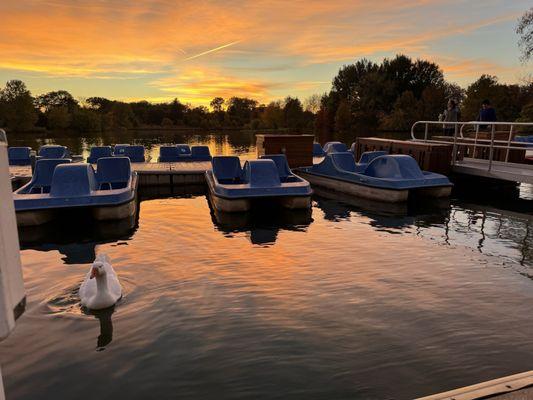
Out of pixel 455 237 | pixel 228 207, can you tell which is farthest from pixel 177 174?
pixel 455 237

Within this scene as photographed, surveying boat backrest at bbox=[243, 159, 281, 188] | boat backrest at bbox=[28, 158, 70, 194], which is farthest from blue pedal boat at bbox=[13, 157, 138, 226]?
boat backrest at bbox=[243, 159, 281, 188]

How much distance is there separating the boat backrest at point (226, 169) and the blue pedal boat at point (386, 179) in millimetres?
4031

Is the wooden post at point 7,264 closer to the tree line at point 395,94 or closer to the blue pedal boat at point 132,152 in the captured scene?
the blue pedal boat at point 132,152

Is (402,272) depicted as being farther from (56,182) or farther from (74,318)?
(56,182)

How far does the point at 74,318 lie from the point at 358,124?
82818 millimetres

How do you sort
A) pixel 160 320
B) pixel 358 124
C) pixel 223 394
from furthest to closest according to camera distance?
pixel 358 124 → pixel 160 320 → pixel 223 394

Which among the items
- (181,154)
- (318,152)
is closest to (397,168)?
(318,152)

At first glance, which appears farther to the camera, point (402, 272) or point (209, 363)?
point (402, 272)

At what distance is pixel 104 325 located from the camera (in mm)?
5875

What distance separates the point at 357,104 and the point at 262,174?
253ft

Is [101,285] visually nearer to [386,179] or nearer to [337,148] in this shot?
[386,179]

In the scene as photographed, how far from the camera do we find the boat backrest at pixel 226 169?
15.7 metres

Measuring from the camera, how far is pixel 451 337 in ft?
18.1

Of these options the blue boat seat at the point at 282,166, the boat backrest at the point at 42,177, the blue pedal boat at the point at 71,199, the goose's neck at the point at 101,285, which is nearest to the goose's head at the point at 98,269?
the goose's neck at the point at 101,285
